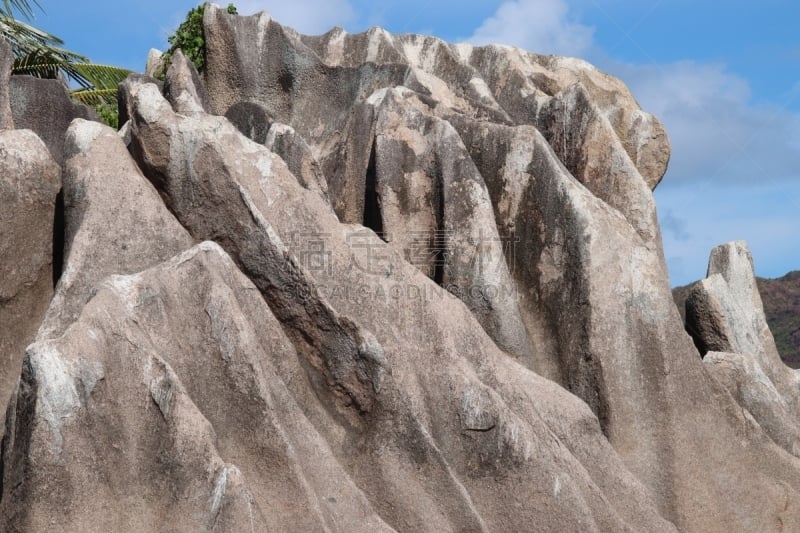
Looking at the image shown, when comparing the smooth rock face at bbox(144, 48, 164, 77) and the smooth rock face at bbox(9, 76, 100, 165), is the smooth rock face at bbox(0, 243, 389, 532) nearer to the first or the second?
the smooth rock face at bbox(9, 76, 100, 165)

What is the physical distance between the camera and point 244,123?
17.5 meters

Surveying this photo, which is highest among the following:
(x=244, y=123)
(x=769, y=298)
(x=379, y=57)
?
(x=769, y=298)

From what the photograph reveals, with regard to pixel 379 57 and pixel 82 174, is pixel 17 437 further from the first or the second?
pixel 379 57

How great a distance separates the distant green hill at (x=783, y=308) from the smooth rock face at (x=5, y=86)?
154 feet

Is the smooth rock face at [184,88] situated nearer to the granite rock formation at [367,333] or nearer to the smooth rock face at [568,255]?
the granite rock formation at [367,333]

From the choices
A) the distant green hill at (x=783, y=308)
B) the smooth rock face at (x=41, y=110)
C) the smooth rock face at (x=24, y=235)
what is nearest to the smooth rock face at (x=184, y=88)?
the smooth rock face at (x=41, y=110)

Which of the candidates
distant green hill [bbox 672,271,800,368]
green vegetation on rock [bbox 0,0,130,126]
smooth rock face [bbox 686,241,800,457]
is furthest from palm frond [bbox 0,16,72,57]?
distant green hill [bbox 672,271,800,368]

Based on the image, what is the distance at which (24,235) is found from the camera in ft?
45.0

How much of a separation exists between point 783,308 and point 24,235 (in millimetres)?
61218

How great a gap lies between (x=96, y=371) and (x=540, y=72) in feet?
40.4

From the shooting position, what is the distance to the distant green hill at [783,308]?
63.5 meters

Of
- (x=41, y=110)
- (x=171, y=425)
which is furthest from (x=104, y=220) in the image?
(x=41, y=110)

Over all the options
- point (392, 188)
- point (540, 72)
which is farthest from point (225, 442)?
point (540, 72)

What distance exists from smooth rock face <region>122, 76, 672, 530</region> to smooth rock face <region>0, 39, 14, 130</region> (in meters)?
1.47
